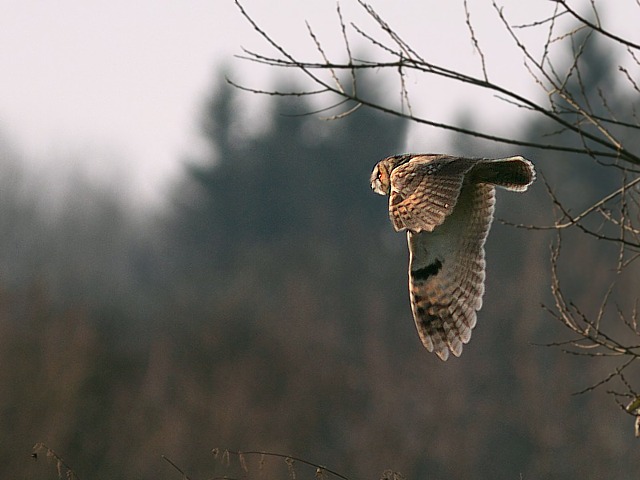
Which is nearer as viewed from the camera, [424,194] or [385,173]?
[424,194]

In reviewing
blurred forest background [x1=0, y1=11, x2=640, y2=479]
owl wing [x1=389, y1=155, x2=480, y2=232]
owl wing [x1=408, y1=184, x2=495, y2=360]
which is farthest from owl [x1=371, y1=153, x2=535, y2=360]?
blurred forest background [x1=0, y1=11, x2=640, y2=479]

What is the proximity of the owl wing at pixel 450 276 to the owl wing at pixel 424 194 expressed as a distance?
3.46 ft

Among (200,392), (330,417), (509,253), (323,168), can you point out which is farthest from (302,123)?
(200,392)

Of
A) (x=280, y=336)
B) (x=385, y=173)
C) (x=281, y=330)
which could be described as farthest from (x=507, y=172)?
(x=281, y=330)

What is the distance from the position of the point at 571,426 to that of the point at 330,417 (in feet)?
24.0

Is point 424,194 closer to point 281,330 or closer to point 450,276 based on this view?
point 450,276

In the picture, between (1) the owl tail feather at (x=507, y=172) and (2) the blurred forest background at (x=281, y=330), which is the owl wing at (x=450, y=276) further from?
(2) the blurred forest background at (x=281, y=330)

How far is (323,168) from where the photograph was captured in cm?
5469

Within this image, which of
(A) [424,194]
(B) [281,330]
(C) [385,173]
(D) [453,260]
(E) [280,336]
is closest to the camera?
(A) [424,194]

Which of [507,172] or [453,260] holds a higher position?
[507,172]

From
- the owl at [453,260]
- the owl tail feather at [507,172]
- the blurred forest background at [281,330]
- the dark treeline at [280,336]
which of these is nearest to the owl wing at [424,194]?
the owl tail feather at [507,172]

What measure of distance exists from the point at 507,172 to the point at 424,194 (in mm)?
965

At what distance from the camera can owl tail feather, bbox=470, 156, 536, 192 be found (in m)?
6.79

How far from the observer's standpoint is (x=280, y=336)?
26.8m
